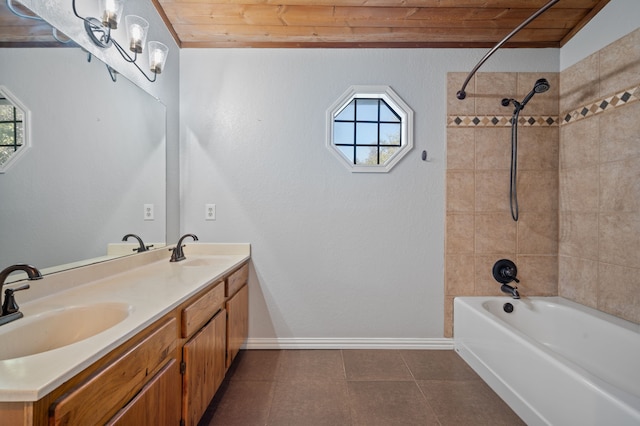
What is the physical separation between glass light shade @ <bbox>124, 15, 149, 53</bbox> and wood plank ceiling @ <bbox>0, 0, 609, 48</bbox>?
0.45 m

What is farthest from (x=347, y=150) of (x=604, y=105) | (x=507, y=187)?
(x=604, y=105)

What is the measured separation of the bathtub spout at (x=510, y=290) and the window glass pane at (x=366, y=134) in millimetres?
1539

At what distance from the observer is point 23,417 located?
0.59m

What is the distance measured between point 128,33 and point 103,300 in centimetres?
153

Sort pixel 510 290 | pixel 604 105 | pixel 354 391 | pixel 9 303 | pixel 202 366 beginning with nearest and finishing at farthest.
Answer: pixel 9 303, pixel 202 366, pixel 354 391, pixel 604 105, pixel 510 290

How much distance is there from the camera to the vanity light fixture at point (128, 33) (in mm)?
1410

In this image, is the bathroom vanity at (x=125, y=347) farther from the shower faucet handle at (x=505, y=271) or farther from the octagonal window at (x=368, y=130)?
the shower faucet handle at (x=505, y=271)

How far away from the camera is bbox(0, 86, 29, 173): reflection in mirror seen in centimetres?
101

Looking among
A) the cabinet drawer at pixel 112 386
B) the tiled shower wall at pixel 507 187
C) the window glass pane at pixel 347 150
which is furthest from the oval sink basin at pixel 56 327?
the tiled shower wall at pixel 507 187

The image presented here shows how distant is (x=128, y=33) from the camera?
64.0 inches

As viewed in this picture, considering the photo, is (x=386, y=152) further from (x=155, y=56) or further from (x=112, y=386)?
(x=112, y=386)

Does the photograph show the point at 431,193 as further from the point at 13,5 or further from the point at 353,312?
the point at 13,5

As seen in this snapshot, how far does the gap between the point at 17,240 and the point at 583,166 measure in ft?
10.6

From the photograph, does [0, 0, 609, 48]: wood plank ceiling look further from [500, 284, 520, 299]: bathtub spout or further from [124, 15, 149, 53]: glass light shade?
[500, 284, 520, 299]: bathtub spout
